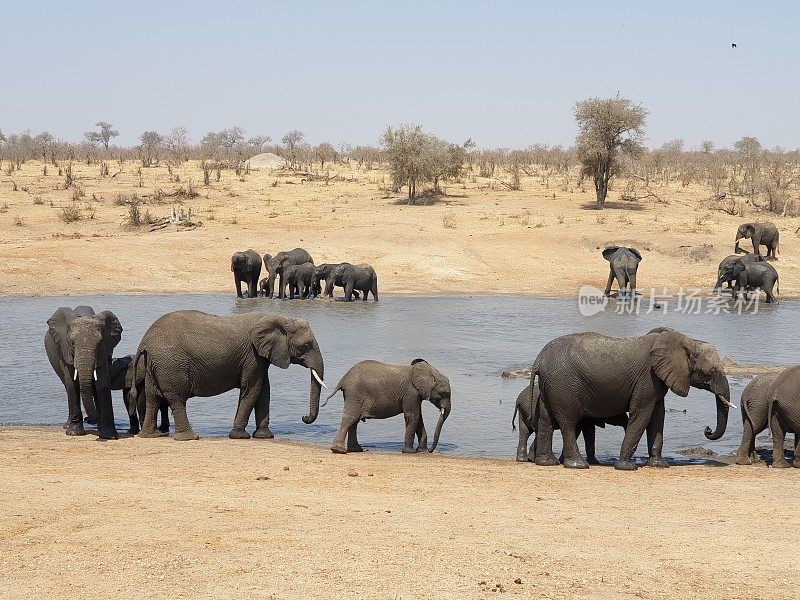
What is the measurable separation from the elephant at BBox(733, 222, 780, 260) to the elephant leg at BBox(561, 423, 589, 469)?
872 inches

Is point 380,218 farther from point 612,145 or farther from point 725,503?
point 725,503

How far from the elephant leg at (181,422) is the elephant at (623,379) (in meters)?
4.08

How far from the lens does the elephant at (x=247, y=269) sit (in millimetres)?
27047

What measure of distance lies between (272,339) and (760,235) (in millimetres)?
23128

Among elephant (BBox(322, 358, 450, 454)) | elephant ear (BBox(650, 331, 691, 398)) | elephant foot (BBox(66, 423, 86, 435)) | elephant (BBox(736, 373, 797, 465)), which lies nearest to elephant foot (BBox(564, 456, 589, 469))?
elephant ear (BBox(650, 331, 691, 398))

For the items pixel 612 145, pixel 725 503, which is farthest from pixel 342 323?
pixel 612 145

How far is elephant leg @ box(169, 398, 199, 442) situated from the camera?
40.8ft

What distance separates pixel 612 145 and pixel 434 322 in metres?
21.2

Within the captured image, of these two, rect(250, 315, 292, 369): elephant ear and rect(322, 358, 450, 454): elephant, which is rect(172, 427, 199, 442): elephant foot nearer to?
rect(250, 315, 292, 369): elephant ear

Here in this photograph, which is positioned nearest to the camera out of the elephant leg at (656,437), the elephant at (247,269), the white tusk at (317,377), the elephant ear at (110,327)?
the elephant leg at (656,437)

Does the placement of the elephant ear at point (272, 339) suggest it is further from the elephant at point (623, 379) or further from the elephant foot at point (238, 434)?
the elephant at point (623, 379)

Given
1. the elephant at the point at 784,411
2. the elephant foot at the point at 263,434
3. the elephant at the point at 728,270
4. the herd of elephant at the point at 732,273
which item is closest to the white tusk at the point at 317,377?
the elephant foot at the point at 263,434

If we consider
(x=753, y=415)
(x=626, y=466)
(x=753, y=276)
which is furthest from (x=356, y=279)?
(x=626, y=466)

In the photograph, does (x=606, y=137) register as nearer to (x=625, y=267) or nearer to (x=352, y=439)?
(x=625, y=267)
